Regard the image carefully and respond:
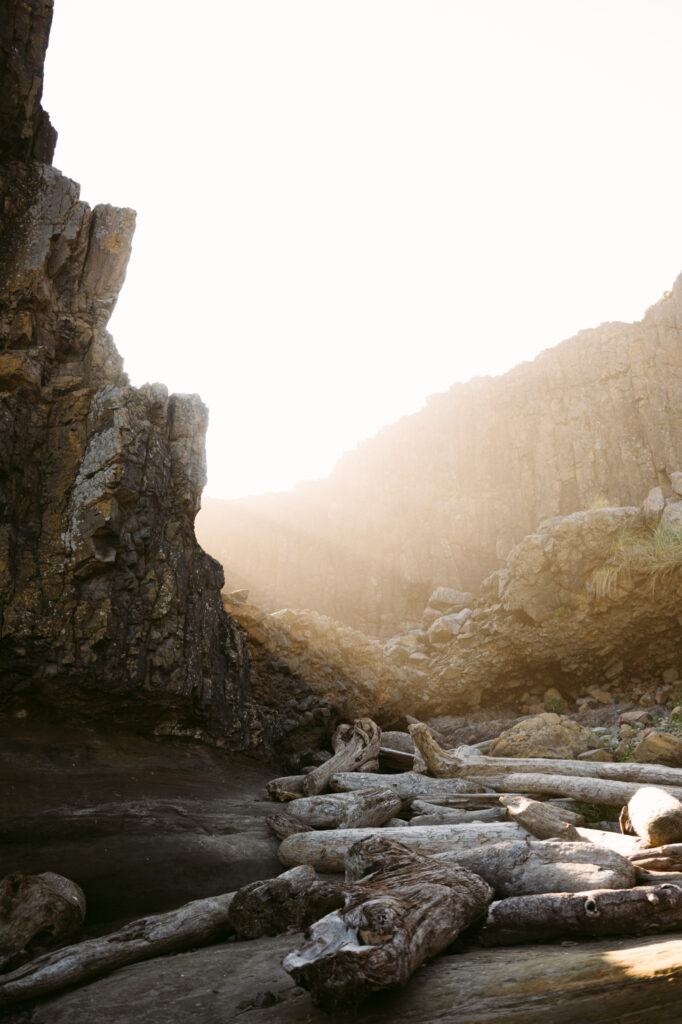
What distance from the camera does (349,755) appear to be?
1104 cm

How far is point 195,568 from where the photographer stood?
36.5ft

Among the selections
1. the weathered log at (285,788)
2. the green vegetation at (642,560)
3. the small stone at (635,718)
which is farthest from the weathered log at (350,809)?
the green vegetation at (642,560)

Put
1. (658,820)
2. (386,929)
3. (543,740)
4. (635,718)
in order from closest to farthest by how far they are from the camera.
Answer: (386,929) → (658,820) → (543,740) → (635,718)

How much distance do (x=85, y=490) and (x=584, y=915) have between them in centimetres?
843

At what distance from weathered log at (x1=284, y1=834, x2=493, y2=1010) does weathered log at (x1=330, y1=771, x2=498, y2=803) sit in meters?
4.65

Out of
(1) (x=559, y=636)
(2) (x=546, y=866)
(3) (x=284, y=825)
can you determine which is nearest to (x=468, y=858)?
(2) (x=546, y=866)

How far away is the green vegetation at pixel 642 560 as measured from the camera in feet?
52.3

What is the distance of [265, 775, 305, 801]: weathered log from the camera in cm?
977

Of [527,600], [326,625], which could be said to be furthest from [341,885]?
[527,600]

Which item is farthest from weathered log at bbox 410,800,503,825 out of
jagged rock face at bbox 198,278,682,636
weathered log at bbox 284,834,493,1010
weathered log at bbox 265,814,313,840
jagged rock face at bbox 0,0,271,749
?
jagged rock face at bbox 198,278,682,636

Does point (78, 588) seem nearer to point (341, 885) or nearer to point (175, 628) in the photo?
point (175, 628)

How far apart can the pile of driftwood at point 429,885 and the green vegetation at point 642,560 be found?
7873 mm

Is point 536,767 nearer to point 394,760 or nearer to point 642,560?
point 394,760

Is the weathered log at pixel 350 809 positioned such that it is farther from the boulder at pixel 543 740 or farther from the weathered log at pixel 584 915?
the weathered log at pixel 584 915
